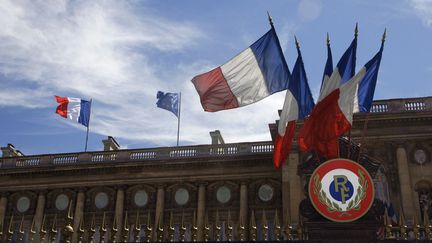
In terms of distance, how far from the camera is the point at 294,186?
3675 centimetres

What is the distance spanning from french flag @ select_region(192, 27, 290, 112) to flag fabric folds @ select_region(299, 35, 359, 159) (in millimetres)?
1585

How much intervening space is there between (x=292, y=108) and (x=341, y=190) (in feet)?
12.3

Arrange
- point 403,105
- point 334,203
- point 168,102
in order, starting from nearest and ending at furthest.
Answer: point 334,203 → point 403,105 → point 168,102

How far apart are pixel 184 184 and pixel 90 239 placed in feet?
104

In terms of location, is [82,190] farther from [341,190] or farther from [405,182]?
[341,190]

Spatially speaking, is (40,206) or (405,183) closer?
(405,183)

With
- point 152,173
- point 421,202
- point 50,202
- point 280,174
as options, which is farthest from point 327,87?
point 50,202

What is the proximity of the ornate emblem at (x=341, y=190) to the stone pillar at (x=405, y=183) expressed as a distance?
24.5m

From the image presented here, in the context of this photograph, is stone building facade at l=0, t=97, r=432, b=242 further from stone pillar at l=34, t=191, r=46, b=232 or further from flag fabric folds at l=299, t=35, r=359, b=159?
flag fabric folds at l=299, t=35, r=359, b=159

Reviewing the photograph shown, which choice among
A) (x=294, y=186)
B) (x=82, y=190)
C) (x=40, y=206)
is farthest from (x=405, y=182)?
(x=40, y=206)

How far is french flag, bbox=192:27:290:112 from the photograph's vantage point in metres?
15.4

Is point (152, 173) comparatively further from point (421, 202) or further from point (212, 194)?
point (421, 202)

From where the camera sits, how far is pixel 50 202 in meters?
46.1

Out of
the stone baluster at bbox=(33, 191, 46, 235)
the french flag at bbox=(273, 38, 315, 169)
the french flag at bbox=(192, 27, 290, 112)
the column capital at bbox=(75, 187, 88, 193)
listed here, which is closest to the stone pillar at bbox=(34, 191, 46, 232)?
the stone baluster at bbox=(33, 191, 46, 235)
